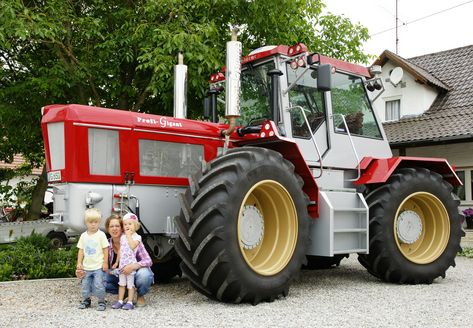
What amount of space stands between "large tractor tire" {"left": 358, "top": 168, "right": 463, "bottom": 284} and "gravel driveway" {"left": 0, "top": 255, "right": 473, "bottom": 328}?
0.20 metres

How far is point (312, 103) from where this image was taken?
7.06 metres

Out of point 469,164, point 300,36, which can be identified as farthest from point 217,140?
point 469,164

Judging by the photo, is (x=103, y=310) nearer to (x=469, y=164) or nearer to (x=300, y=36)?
(x=300, y=36)

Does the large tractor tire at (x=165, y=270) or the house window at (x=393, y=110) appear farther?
the house window at (x=393, y=110)

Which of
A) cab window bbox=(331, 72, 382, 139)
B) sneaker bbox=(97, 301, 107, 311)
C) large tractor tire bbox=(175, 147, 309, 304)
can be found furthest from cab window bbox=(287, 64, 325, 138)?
sneaker bbox=(97, 301, 107, 311)

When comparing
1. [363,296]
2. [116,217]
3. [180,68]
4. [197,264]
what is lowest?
[363,296]

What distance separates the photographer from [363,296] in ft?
20.4

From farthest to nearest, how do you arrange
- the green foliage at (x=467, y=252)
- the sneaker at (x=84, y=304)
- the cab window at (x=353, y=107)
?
the green foliage at (x=467, y=252) → the cab window at (x=353, y=107) → the sneaker at (x=84, y=304)

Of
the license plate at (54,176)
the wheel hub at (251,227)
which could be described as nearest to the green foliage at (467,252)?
the wheel hub at (251,227)

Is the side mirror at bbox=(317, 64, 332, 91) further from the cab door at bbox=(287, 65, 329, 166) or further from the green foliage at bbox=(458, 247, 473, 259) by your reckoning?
the green foliage at bbox=(458, 247, 473, 259)

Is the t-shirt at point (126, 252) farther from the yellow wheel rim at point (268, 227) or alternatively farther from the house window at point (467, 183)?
the house window at point (467, 183)

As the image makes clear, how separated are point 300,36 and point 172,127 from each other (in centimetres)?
524

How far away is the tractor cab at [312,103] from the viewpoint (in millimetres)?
6684

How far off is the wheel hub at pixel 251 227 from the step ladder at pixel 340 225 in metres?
0.74
